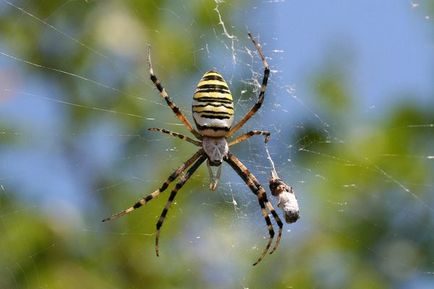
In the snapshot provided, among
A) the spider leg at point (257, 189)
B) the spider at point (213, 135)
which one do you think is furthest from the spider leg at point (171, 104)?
the spider leg at point (257, 189)

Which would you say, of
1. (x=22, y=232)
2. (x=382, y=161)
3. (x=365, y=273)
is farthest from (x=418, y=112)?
(x=22, y=232)

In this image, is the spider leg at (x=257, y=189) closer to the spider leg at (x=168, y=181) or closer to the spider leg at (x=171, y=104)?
the spider leg at (x=168, y=181)

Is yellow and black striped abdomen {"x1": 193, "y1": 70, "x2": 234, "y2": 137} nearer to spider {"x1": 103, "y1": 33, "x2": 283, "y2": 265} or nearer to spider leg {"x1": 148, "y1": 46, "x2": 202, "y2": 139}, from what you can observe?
spider {"x1": 103, "y1": 33, "x2": 283, "y2": 265}

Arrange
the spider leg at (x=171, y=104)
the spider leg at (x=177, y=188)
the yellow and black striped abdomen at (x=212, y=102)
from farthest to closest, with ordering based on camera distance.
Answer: the spider leg at (x=177, y=188) → the spider leg at (x=171, y=104) → the yellow and black striped abdomen at (x=212, y=102)

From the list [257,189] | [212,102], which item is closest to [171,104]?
[212,102]

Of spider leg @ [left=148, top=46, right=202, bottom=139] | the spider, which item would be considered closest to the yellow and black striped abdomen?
the spider

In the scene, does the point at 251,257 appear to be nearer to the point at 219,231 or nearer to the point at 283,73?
the point at 219,231
